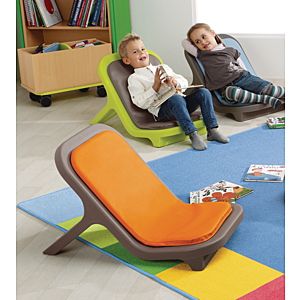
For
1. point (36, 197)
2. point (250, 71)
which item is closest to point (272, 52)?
point (250, 71)

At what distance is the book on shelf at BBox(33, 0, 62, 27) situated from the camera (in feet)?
18.2

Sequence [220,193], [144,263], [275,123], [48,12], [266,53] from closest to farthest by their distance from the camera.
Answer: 1. [144,263]
2. [220,193]
3. [275,123]
4. [266,53]
5. [48,12]

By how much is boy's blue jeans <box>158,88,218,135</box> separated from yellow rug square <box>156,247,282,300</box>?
1.56 metres

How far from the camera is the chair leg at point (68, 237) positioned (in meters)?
2.27

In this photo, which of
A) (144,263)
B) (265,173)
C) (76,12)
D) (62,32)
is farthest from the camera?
(62,32)

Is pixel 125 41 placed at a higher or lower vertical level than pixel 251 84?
higher

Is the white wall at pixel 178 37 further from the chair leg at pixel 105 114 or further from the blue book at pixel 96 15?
the chair leg at pixel 105 114

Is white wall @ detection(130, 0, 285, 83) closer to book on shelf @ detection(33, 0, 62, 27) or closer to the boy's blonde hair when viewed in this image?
book on shelf @ detection(33, 0, 62, 27)

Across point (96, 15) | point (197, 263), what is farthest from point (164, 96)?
point (96, 15)

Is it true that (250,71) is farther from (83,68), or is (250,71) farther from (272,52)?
(83,68)

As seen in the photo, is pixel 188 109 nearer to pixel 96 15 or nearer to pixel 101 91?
pixel 101 91

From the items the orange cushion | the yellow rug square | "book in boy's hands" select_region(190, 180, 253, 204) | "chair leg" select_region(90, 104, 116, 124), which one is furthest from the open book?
the yellow rug square

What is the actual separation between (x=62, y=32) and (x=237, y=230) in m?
3.89

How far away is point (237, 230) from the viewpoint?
2.50 meters
